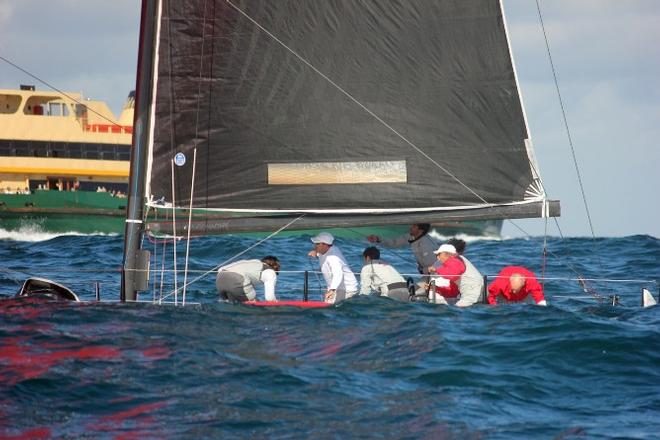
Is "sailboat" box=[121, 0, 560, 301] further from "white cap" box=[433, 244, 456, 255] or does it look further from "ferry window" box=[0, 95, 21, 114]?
"ferry window" box=[0, 95, 21, 114]

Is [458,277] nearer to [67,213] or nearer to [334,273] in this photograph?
[334,273]

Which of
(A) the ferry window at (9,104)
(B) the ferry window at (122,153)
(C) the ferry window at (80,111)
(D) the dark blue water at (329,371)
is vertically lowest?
(D) the dark blue water at (329,371)

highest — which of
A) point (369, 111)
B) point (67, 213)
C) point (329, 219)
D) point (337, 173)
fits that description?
point (369, 111)

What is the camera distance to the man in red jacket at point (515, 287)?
13805mm

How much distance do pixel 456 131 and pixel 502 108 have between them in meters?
0.60

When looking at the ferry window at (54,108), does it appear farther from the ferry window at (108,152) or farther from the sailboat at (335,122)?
the sailboat at (335,122)

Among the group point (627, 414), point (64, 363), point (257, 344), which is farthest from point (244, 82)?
point (627, 414)

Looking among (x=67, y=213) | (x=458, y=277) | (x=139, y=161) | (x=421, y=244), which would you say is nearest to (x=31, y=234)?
(x=67, y=213)

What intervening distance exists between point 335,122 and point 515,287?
2.95 meters

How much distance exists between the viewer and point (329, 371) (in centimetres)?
1058

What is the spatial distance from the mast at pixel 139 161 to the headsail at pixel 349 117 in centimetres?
14

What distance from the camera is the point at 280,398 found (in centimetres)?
961

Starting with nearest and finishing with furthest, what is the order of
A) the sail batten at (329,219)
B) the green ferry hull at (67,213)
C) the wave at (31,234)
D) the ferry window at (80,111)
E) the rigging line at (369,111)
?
the sail batten at (329,219), the rigging line at (369,111), the wave at (31,234), the green ferry hull at (67,213), the ferry window at (80,111)

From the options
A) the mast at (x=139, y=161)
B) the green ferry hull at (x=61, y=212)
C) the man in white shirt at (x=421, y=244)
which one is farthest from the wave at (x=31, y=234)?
the mast at (x=139, y=161)
